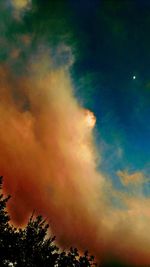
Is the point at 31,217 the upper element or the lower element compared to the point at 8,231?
upper

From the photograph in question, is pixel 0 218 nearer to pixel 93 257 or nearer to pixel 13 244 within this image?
pixel 13 244

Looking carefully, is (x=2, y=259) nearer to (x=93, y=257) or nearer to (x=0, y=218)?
(x=0, y=218)

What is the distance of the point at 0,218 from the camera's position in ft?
114

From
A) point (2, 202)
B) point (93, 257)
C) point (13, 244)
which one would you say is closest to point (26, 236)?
point (13, 244)

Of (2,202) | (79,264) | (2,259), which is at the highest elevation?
(2,202)

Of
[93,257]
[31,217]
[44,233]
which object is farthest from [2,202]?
[93,257]

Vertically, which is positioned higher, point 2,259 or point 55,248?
point 55,248

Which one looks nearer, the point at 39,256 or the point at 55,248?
the point at 39,256

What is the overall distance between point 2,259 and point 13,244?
196 centimetres

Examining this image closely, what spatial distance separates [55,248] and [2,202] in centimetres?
875

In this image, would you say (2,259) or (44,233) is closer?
(2,259)

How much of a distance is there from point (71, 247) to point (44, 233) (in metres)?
3.88

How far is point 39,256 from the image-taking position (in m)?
34.1

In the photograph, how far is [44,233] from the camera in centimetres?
3647
